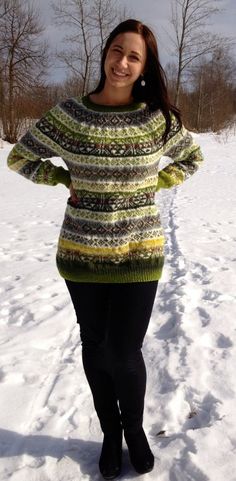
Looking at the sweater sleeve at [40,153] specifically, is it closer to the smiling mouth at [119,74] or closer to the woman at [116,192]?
the woman at [116,192]

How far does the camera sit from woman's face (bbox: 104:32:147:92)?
173cm

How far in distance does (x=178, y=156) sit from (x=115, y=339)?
2.66 ft

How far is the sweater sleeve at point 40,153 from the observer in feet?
5.92

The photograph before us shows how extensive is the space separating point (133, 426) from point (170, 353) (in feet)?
3.25

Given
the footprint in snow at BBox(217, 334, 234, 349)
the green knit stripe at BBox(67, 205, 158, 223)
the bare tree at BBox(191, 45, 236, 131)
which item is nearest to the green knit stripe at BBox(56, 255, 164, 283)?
the green knit stripe at BBox(67, 205, 158, 223)

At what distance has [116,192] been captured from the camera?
1714mm

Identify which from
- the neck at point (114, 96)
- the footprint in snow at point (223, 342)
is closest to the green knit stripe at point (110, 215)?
the neck at point (114, 96)

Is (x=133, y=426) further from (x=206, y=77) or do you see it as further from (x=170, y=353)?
(x=206, y=77)

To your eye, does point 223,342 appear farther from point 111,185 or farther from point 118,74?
point 118,74

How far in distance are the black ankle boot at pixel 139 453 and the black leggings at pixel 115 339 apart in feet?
0.11

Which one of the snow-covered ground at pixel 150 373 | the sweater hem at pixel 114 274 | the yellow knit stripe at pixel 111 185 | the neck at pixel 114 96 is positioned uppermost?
the neck at pixel 114 96

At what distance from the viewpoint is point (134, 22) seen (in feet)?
5.69

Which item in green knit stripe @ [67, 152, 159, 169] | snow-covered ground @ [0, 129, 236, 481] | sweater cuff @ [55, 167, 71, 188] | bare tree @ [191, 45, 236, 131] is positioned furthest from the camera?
bare tree @ [191, 45, 236, 131]

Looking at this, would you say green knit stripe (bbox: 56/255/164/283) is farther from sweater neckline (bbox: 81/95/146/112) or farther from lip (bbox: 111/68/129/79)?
lip (bbox: 111/68/129/79)
